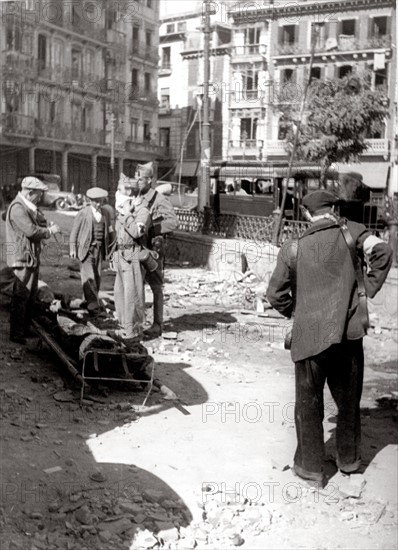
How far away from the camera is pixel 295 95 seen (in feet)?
88.1

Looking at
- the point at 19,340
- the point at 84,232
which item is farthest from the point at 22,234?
the point at 84,232

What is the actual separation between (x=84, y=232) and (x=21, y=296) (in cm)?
238

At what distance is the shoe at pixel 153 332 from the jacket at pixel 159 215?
1149 mm

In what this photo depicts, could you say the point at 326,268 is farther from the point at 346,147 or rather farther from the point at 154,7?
the point at 154,7

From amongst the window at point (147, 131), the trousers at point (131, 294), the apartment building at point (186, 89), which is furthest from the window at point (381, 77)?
the trousers at point (131, 294)

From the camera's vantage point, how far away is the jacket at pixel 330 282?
446cm

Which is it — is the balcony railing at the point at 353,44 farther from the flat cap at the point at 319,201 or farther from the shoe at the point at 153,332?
the flat cap at the point at 319,201

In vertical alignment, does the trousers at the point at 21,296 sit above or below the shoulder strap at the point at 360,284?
below

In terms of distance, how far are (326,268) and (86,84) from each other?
45446 millimetres

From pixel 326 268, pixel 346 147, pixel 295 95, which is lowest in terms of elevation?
pixel 326 268

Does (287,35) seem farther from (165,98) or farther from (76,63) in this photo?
(76,63)

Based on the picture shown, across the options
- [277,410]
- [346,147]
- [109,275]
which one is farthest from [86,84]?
[277,410]

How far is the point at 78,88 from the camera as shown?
46.4 meters

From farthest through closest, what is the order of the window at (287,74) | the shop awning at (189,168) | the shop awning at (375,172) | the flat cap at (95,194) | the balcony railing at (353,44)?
the shop awning at (189,168) → the window at (287,74) → the balcony railing at (353,44) → the shop awning at (375,172) → the flat cap at (95,194)
